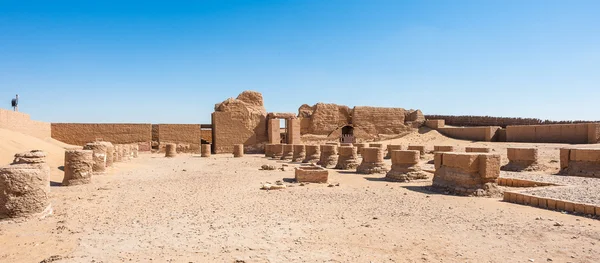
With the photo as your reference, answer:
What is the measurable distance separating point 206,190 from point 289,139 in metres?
17.2

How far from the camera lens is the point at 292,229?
594cm

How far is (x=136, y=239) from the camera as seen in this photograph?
536 cm

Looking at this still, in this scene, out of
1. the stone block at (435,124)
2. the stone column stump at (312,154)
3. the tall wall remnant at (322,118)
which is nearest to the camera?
the stone column stump at (312,154)

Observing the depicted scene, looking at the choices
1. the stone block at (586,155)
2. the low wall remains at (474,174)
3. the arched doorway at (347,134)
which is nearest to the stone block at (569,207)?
the low wall remains at (474,174)

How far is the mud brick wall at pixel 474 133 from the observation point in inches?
991

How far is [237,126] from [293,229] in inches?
834

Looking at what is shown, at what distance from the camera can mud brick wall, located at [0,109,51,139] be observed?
17.1 m

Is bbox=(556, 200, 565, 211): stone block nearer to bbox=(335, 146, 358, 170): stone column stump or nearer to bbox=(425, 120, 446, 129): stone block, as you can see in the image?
bbox=(335, 146, 358, 170): stone column stump

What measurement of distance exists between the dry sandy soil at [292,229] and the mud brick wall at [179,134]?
1721 cm

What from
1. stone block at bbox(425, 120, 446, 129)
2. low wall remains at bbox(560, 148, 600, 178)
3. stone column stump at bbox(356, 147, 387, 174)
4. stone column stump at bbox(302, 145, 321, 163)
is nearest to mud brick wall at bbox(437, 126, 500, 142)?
stone block at bbox(425, 120, 446, 129)

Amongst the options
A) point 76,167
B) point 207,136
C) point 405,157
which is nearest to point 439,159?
point 405,157

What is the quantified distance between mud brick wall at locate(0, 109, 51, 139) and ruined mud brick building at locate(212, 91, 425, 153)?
10528mm

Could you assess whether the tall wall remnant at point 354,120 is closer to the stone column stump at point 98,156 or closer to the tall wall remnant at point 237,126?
the tall wall remnant at point 237,126

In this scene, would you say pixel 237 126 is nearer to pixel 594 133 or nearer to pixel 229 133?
pixel 229 133
